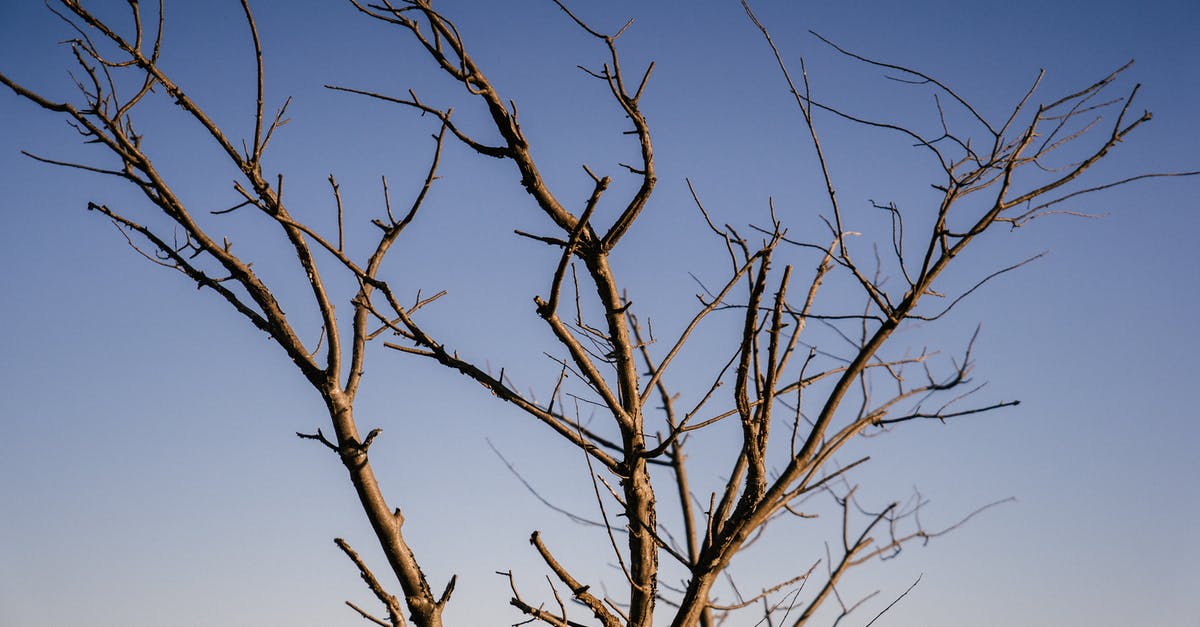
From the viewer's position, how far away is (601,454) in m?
1.94

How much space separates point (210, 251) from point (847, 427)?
1.63 metres

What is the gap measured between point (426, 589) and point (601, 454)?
530mm

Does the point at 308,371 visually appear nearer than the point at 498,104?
No

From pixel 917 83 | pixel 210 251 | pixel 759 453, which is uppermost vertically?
pixel 917 83

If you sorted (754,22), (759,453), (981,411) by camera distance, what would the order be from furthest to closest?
(981,411), (754,22), (759,453)

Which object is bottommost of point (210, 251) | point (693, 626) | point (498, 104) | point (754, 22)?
point (693, 626)

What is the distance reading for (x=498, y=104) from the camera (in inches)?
74.5

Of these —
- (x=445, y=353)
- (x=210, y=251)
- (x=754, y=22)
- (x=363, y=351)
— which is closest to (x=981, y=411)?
(x=754, y=22)

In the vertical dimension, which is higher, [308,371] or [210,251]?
[210,251]

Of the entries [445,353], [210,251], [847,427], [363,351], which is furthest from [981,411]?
[210,251]

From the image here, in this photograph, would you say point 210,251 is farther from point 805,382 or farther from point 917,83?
point 917,83

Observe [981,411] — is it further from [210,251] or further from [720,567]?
[210,251]

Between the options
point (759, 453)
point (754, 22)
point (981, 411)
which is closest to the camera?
point (759, 453)

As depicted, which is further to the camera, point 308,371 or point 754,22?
point 308,371
